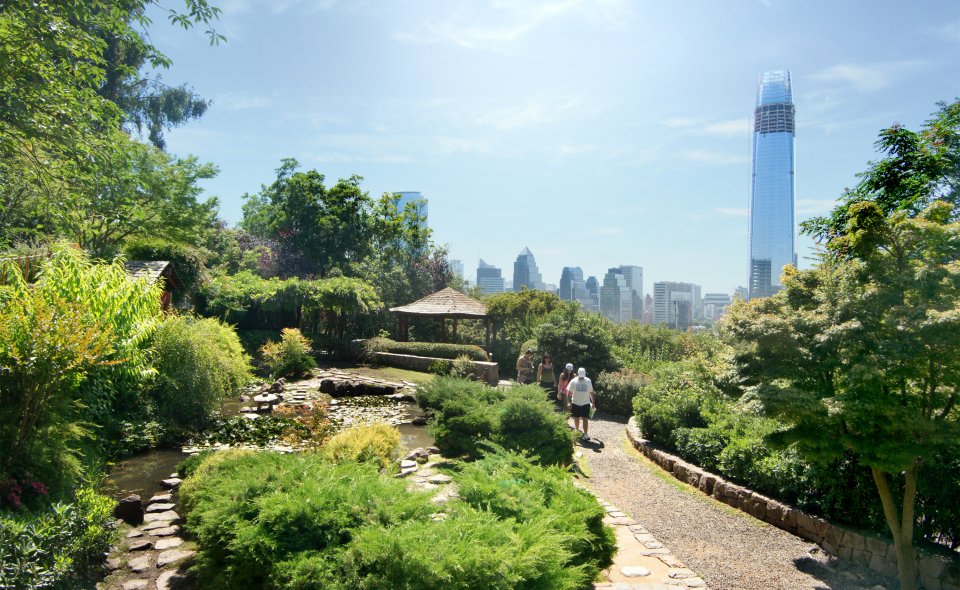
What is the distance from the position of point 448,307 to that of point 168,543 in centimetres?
1616

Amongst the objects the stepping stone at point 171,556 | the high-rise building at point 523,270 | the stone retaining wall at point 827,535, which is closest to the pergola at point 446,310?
the stone retaining wall at point 827,535

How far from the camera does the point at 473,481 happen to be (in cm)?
432

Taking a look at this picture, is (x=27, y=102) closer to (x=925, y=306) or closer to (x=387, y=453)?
(x=387, y=453)

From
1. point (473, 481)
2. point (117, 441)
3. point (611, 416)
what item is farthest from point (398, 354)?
point (473, 481)

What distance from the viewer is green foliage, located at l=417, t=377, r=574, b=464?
7.30 metres

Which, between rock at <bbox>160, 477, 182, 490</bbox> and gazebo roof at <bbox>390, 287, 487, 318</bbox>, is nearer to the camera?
rock at <bbox>160, 477, 182, 490</bbox>

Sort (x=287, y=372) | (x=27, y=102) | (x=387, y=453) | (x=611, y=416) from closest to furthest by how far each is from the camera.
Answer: (x=27, y=102) < (x=387, y=453) < (x=611, y=416) < (x=287, y=372)

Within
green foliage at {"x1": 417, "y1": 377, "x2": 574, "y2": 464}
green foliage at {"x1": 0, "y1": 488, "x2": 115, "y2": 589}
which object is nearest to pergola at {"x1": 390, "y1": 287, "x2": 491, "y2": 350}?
green foliage at {"x1": 417, "y1": 377, "x2": 574, "y2": 464}

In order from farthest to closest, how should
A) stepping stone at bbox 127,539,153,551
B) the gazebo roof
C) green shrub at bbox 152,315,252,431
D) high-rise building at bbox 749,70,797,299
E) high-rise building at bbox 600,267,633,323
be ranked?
high-rise building at bbox 600,267,633,323 → high-rise building at bbox 749,70,797,299 → the gazebo roof → green shrub at bbox 152,315,252,431 → stepping stone at bbox 127,539,153,551

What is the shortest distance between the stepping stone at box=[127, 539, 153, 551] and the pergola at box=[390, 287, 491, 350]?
50.8ft

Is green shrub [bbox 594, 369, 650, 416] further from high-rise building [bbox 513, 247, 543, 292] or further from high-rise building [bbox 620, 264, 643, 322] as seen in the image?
high-rise building [bbox 513, 247, 543, 292]

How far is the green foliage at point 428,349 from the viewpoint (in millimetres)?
18703

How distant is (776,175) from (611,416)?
105 meters

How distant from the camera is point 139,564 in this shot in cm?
456
